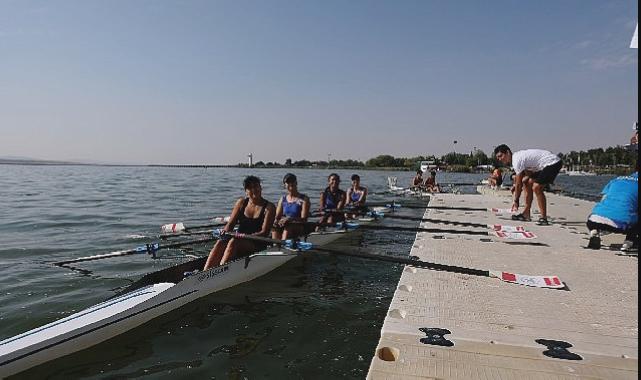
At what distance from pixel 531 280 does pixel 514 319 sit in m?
1.47

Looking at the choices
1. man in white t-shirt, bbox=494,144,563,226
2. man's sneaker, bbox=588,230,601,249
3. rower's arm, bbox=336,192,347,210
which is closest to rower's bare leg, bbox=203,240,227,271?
rower's arm, bbox=336,192,347,210

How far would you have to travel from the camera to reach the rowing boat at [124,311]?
3.92 meters

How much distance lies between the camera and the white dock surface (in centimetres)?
307

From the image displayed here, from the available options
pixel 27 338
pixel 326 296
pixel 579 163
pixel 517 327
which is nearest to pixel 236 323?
pixel 326 296

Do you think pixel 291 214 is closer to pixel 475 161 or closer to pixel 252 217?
pixel 252 217

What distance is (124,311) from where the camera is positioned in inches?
188

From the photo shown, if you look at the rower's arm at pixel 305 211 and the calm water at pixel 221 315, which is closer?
the calm water at pixel 221 315

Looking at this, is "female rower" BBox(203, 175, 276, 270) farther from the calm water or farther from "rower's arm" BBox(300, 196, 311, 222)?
"rower's arm" BBox(300, 196, 311, 222)

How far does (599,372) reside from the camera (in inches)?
118

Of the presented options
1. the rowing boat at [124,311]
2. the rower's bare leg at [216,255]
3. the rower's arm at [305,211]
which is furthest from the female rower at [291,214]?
the rower's bare leg at [216,255]

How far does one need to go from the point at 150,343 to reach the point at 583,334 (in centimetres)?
445

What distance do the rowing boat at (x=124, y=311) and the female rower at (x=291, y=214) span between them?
4.41 ft

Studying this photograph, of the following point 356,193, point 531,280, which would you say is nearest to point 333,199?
point 356,193

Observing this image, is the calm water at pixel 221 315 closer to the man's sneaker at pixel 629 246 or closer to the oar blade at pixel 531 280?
the oar blade at pixel 531 280
